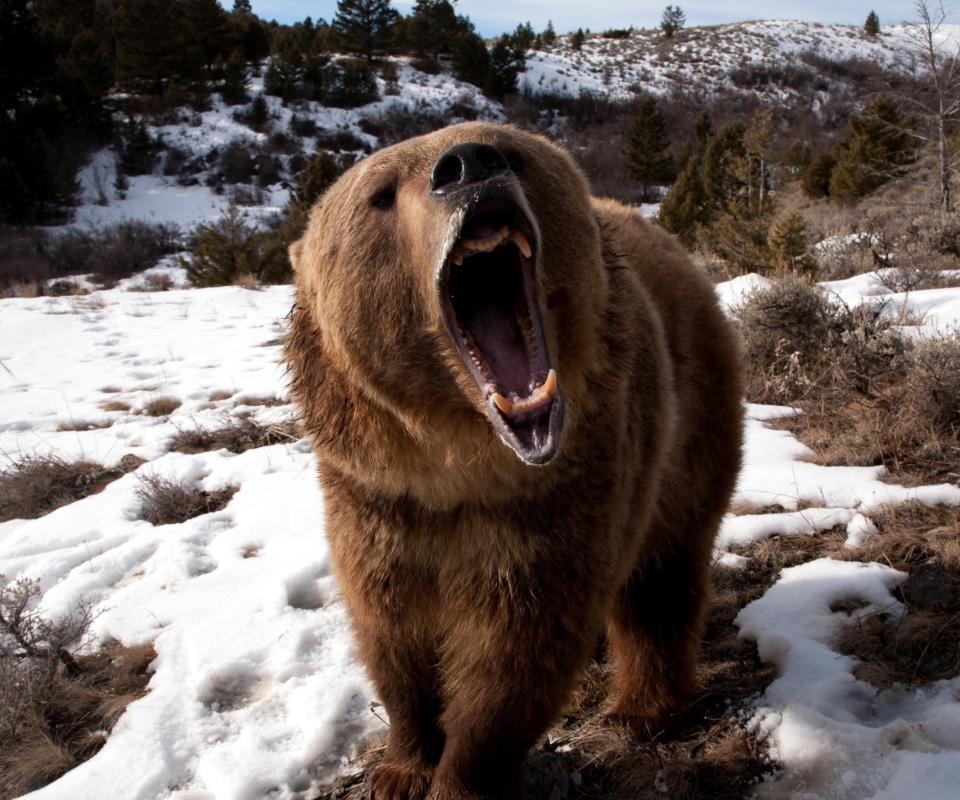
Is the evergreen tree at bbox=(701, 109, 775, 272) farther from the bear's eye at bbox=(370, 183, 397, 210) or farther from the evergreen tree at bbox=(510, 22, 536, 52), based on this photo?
the evergreen tree at bbox=(510, 22, 536, 52)

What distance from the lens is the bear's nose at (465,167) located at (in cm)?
174

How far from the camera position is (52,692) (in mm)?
2766

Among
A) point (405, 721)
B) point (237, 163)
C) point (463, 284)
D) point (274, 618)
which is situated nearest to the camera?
point (463, 284)

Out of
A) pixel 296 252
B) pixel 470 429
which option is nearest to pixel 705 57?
pixel 296 252

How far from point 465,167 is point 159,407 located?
17.0 ft

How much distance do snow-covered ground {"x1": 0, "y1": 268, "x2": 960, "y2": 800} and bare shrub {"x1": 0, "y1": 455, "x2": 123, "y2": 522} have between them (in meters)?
0.18

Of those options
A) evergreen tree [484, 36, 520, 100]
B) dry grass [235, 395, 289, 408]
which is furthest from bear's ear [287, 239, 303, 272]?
evergreen tree [484, 36, 520, 100]

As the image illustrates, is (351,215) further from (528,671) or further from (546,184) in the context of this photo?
(528,671)

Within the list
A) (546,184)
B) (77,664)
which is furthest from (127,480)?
(546,184)

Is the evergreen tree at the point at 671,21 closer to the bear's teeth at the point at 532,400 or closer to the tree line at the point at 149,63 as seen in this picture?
the tree line at the point at 149,63

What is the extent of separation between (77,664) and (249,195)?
2646cm

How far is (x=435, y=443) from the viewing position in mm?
1959

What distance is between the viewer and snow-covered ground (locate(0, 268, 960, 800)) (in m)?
2.37

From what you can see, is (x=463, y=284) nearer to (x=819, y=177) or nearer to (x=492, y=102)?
(x=819, y=177)
